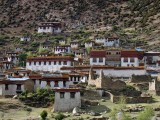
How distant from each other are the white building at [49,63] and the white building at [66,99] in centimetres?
2558

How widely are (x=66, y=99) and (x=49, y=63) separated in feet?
89.2

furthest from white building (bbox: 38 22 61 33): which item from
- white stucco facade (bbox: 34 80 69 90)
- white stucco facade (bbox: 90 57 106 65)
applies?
white stucco facade (bbox: 34 80 69 90)

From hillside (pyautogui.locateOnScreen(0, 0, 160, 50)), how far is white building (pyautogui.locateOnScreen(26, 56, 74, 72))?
125 feet

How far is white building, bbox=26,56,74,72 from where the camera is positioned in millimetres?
86438

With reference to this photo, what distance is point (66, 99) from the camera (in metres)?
60.5

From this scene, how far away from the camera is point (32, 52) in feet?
355

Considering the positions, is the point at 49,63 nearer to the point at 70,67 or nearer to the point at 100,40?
the point at 70,67

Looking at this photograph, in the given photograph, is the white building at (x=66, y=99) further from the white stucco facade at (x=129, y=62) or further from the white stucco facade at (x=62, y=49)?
the white stucco facade at (x=62, y=49)

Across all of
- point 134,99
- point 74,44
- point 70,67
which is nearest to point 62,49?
point 74,44

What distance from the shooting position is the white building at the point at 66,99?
60159 millimetres

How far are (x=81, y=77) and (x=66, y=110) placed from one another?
15.4 meters

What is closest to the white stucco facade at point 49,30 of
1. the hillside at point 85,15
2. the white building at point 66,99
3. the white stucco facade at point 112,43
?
the hillside at point 85,15

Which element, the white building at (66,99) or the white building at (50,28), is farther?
the white building at (50,28)

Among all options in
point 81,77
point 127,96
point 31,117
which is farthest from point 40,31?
point 31,117
